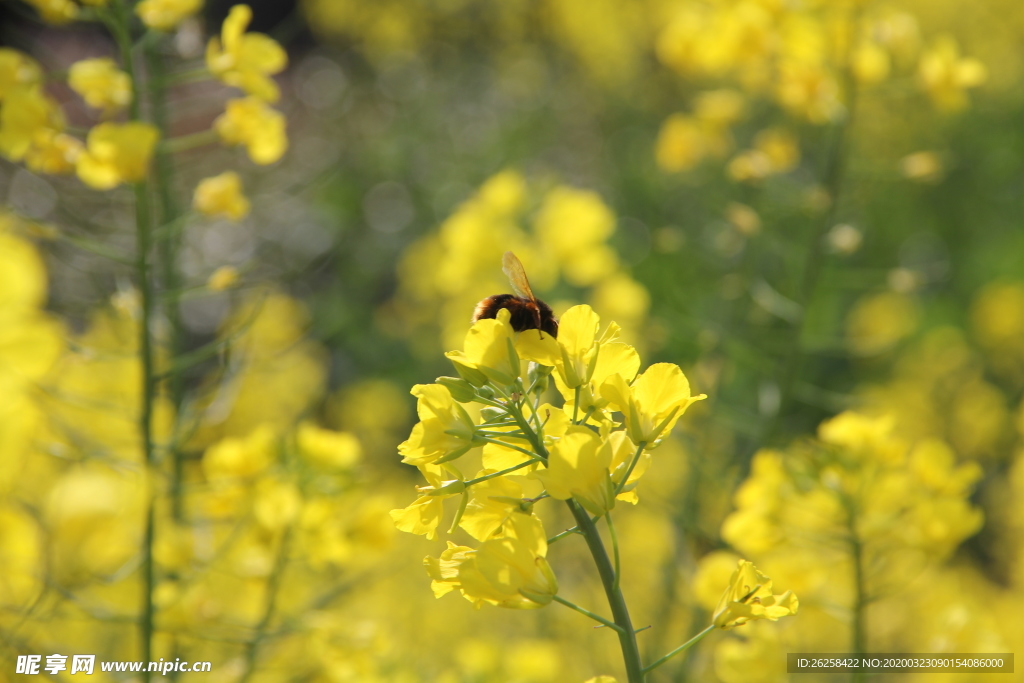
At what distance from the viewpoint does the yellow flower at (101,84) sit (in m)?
1.21

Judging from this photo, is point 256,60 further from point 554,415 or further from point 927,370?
point 927,370

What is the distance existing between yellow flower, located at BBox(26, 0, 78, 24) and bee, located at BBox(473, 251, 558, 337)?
814 millimetres

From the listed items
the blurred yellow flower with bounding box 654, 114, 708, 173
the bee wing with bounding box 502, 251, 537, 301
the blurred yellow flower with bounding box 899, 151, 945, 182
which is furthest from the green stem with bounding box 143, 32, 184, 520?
the blurred yellow flower with bounding box 899, 151, 945, 182

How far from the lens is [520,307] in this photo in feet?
2.73

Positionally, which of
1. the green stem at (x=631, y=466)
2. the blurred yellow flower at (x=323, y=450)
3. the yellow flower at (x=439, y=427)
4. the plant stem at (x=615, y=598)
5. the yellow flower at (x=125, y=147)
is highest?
the yellow flower at (x=125, y=147)

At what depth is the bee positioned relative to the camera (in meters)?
0.83

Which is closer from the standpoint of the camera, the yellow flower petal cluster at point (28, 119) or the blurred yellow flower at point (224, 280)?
the yellow flower petal cluster at point (28, 119)

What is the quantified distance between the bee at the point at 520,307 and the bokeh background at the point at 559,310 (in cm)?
40

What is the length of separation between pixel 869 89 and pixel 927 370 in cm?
277

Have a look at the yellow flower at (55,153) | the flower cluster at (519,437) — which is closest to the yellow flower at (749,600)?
the flower cluster at (519,437)

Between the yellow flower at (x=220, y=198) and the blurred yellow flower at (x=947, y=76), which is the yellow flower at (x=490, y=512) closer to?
the yellow flower at (x=220, y=198)

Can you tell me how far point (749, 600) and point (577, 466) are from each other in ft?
0.74

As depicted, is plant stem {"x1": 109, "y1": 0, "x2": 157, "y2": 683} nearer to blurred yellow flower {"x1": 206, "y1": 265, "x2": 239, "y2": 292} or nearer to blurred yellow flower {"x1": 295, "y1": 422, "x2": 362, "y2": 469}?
blurred yellow flower {"x1": 206, "y1": 265, "x2": 239, "y2": 292}

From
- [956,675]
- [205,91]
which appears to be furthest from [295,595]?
[205,91]
